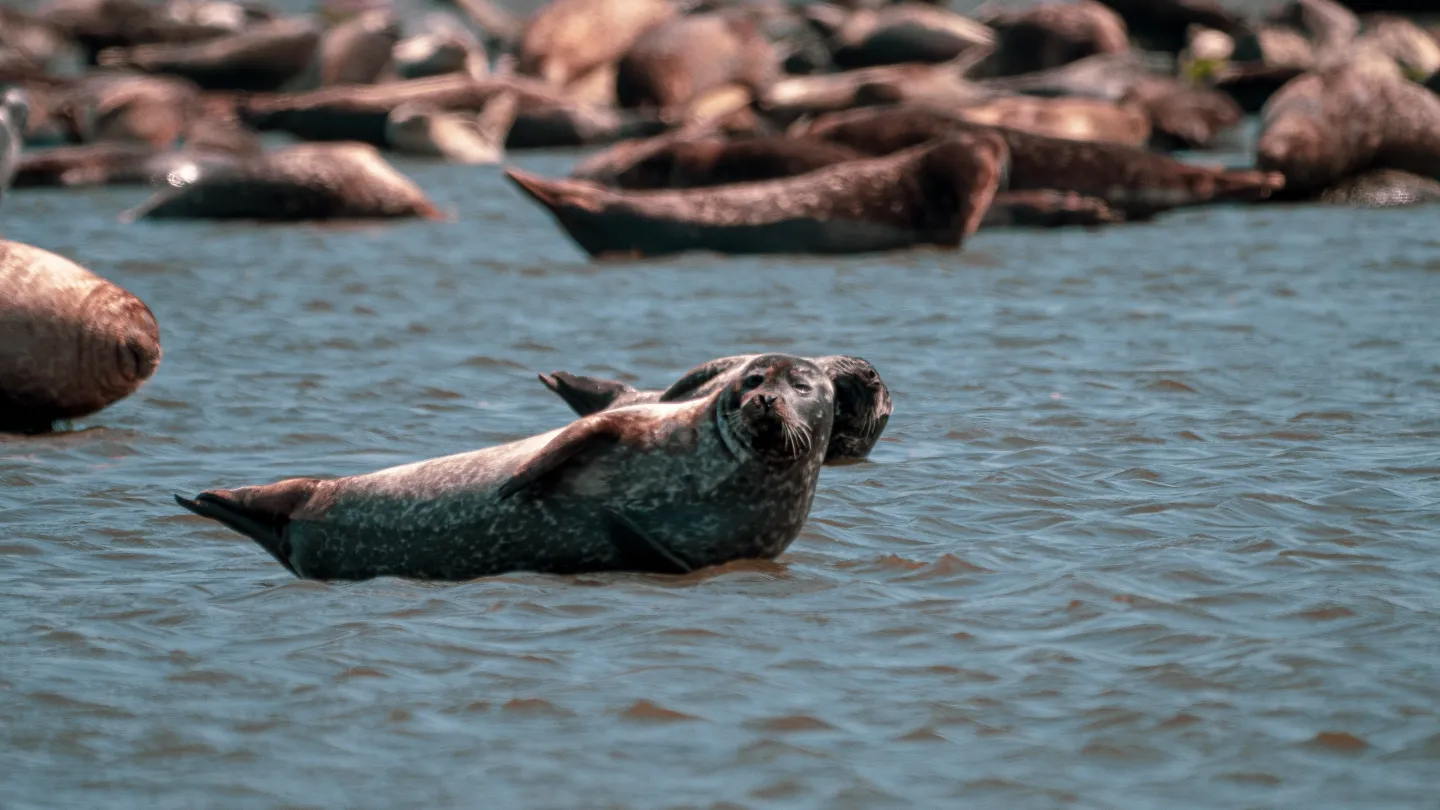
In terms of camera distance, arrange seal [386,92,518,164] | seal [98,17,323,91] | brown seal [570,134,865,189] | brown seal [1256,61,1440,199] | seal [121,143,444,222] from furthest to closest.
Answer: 1. seal [98,17,323,91]
2. seal [386,92,518,164]
3. seal [121,143,444,222]
4. brown seal [1256,61,1440,199]
5. brown seal [570,134,865,189]

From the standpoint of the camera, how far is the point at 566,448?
555 cm

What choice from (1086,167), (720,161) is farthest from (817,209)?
(1086,167)

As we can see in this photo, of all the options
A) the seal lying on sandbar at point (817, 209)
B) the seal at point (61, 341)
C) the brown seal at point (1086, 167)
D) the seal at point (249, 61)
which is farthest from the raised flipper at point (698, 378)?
the seal at point (249, 61)

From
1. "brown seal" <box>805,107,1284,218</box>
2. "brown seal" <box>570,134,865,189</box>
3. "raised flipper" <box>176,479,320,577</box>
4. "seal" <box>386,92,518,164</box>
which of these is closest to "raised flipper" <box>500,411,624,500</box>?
"raised flipper" <box>176,479,320,577</box>

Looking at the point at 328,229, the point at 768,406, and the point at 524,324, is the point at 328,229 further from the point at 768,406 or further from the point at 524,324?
the point at 768,406

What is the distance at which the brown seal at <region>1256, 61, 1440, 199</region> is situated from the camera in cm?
1581

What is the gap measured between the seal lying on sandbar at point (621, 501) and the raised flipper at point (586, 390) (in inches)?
52.4

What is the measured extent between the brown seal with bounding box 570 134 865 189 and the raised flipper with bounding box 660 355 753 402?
7.82m

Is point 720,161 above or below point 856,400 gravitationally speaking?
above

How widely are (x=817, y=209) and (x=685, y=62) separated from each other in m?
16.6

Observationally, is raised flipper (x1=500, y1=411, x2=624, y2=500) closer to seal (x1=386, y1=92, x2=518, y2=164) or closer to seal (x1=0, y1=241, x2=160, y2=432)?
seal (x1=0, y1=241, x2=160, y2=432)

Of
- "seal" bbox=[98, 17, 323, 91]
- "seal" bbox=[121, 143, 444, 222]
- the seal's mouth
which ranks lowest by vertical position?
the seal's mouth

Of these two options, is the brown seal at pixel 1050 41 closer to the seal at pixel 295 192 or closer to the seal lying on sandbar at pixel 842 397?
the seal at pixel 295 192

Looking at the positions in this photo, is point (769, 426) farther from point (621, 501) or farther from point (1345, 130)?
point (1345, 130)
